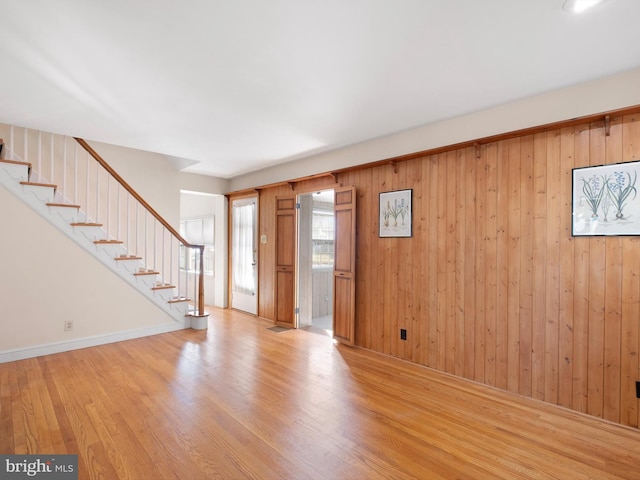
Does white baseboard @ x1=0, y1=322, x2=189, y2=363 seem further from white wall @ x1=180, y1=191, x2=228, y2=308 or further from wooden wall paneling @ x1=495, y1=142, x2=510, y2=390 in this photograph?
wooden wall paneling @ x1=495, y1=142, x2=510, y2=390

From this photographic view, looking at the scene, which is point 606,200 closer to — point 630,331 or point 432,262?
point 630,331

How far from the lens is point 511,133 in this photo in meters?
2.94

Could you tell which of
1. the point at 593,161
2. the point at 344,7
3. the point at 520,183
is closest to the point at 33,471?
the point at 344,7

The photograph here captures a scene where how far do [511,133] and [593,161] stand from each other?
67 cm

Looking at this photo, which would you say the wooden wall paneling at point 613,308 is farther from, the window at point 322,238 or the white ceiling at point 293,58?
the window at point 322,238

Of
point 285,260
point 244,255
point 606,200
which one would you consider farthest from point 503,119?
point 244,255

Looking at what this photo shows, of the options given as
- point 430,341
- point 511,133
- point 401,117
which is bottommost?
point 430,341

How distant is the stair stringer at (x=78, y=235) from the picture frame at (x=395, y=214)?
11.3 ft

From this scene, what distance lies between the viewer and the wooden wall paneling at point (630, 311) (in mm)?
2420

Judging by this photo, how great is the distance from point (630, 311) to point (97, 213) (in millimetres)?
6215

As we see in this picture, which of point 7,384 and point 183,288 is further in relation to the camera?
point 183,288

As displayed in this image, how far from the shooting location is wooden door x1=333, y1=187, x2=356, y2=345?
14.1ft

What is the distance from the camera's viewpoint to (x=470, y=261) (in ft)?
10.8

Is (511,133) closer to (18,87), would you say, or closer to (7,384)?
(18,87)
